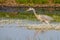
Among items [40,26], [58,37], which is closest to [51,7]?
[40,26]

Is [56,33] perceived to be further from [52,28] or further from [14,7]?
[14,7]

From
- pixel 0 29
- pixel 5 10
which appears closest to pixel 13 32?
pixel 0 29

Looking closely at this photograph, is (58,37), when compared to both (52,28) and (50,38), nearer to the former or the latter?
(50,38)

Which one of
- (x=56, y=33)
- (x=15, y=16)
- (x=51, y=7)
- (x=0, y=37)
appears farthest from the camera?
(x=51, y=7)

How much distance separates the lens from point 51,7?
709 cm

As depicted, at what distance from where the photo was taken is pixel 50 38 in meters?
4.29

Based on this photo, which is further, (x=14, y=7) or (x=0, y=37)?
(x=14, y=7)

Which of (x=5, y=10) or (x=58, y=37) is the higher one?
(x=58, y=37)

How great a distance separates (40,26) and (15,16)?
1417mm

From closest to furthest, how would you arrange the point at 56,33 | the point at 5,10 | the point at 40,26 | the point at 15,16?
the point at 56,33
the point at 40,26
the point at 15,16
the point at 5,10

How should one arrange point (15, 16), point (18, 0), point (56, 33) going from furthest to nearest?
point (18, 0) → point (15, 16) → point (56, 33)

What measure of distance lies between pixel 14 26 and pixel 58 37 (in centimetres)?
99

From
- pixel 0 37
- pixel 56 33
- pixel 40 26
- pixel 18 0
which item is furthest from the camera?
pixel 18 0

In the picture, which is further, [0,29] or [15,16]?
[15,16]
